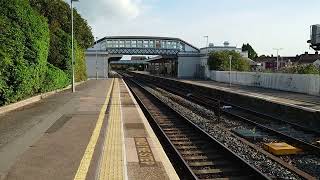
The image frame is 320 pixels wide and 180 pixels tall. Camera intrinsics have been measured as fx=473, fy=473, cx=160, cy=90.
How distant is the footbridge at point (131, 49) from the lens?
90.9 metres

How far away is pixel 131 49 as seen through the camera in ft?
303

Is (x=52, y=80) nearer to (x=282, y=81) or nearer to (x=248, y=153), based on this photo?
(x=248, y=153)

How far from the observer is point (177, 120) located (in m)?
20.1

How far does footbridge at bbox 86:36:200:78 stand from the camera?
90875 millimetres

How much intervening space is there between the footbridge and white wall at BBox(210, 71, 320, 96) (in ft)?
114

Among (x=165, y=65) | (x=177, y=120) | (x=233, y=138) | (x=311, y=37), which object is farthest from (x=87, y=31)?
(x=165, y=65)

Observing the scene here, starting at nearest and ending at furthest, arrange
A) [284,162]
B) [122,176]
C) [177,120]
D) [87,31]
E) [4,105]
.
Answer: [122,176] → [284,162] → [4,105] → [177,120] → [87,31]

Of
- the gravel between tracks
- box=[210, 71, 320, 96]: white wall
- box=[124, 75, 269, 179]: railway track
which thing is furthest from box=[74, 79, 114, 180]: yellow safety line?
box=[210, 71, 320, 96]: white wall

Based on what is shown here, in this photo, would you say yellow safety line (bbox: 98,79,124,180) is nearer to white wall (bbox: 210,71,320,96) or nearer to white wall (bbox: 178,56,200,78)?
white wall (bbox: 210,71,320,96)

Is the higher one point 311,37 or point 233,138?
point 311,37

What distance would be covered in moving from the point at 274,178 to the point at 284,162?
1600 mm

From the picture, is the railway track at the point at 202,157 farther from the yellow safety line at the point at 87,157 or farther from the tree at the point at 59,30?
the tree at the point at 59,30

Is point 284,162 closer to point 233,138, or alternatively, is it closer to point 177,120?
point 233,138

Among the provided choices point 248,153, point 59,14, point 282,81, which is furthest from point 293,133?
point 59,14
